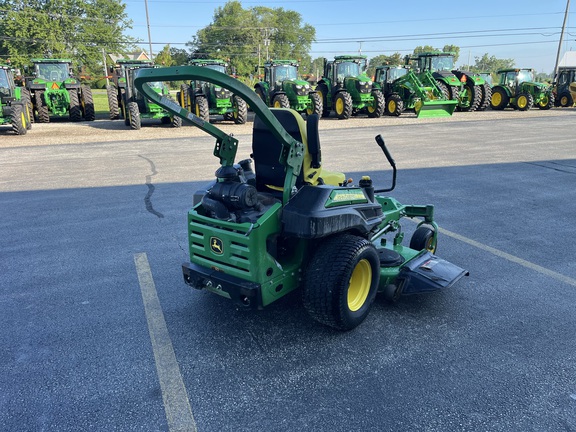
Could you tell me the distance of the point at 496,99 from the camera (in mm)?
25016

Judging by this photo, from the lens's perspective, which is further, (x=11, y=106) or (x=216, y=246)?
(x=11, y=106)

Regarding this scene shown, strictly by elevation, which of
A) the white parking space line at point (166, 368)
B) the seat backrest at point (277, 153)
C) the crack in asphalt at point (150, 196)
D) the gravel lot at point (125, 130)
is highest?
the seat backrest at point (277, 153)

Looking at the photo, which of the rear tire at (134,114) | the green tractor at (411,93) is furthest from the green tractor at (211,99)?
the green tractor at (411,93)

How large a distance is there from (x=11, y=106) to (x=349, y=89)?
14.0 meters

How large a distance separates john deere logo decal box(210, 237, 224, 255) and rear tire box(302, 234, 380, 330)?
670 mm

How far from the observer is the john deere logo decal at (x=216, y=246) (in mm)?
3271

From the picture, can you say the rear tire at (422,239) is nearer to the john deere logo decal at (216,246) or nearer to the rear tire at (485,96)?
the john deere logo decal at (216,246)

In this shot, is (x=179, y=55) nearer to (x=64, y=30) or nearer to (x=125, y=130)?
(x=64, y=30)

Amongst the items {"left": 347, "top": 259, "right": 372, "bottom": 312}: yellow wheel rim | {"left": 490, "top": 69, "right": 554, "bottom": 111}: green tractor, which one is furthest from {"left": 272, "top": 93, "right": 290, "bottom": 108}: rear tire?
{"left": 347, "top": 259, "right": 372, "bottom": 312}: yellow wheel rim

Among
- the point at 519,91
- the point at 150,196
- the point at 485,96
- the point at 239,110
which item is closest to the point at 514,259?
the point at 150,196

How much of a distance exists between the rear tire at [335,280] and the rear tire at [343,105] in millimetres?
17447

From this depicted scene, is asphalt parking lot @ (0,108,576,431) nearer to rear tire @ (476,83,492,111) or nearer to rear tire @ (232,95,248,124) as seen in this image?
rear tire @ (232,95,248,124)

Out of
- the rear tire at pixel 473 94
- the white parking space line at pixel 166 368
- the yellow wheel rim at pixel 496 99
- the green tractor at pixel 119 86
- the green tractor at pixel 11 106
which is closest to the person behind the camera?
the white parking space line at pixel 166 368

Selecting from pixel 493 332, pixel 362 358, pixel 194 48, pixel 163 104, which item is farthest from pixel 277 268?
pixel 194 48
